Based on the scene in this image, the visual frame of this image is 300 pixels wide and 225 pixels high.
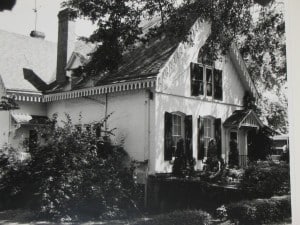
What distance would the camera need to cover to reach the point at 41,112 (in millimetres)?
6789

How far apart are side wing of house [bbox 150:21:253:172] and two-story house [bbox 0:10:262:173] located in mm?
17

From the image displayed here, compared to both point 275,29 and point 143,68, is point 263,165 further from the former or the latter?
point 143,68

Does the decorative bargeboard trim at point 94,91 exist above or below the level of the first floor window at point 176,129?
above

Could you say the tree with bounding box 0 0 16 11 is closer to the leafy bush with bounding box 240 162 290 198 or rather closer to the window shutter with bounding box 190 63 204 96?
the window shutter with bounding box 190 63 204 96

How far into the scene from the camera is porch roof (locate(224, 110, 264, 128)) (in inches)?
281

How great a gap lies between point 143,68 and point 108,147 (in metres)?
1.64

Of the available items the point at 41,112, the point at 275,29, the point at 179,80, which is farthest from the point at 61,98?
the point at 275,29

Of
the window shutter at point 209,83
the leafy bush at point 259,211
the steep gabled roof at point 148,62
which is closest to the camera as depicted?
the leafy bush at point 259,211

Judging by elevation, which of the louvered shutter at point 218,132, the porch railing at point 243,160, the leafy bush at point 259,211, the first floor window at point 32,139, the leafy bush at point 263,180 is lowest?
the leafy bush at point 259,211

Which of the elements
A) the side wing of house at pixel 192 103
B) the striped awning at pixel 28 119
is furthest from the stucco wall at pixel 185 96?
the striped awning at pixel 28 119

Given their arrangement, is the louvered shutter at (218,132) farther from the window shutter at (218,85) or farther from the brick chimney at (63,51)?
the brick chimney at (63,51)

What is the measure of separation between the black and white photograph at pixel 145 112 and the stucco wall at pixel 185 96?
0.09 ft

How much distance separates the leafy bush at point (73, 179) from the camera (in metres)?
5.64

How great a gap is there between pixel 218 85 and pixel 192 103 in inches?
34.4
